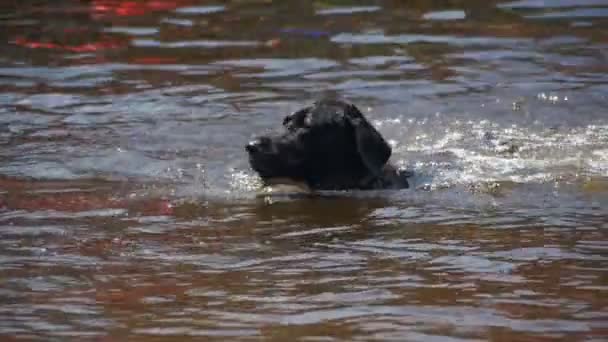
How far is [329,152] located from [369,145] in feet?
1.08

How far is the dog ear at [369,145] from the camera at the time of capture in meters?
9.02

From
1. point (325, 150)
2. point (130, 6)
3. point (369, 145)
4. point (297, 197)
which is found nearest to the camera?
point (297, 197)

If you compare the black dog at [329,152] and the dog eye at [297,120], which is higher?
the dog eye at [297,120]

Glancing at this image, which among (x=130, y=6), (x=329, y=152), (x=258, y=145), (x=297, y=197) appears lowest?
(x=297, y=197)

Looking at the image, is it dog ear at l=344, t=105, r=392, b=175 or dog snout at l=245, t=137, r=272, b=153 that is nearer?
dog snout at l=245, t=137, r=272, b=153

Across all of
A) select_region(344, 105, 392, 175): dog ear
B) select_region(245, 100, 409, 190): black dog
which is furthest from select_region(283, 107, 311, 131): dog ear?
select_region(344, 105, 392, 175): dog ear

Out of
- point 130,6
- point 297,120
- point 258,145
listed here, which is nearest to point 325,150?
point 297,120

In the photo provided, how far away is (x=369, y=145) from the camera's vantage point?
906cm

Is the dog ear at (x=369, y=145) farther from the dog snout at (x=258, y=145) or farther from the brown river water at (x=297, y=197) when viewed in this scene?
the dog snout at (x=258, y=145)

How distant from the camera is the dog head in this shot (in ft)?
29.5

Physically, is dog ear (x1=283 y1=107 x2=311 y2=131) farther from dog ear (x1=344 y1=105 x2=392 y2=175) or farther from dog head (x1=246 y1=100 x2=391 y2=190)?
dog ear (x1=344 y1=105 x2=392 y2=175)

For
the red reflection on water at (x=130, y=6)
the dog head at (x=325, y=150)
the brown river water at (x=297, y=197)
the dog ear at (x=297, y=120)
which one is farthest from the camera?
the red reflection on water at (x=130, y=6)

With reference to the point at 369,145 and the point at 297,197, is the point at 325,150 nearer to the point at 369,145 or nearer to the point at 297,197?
the point at 369,145

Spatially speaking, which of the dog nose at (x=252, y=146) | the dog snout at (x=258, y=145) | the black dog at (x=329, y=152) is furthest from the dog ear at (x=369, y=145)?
the dog nose at (x=252, y=146)
